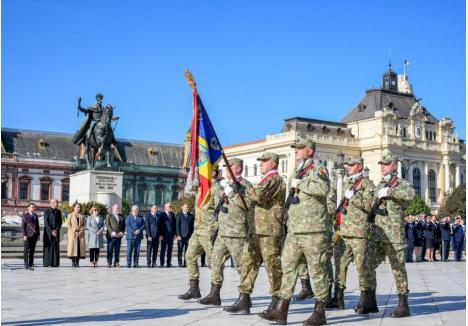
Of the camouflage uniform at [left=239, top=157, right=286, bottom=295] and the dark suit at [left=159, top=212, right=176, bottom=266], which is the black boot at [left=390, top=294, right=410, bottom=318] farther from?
the dark suit at [left=159, top=212, right=176, bottom=266]

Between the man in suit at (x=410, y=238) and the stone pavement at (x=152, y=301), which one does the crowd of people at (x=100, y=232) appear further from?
the man in suit at (x=410, y=238)

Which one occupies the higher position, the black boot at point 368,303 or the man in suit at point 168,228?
the man in suit at point 168,228

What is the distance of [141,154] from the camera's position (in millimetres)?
88812

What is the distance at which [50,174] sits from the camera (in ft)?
268

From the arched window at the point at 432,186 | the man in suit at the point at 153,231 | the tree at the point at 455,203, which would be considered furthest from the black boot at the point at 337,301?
the arched window at the point at 432,186

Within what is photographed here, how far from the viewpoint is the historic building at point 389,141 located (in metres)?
99.2

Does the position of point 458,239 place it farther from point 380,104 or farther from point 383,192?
point 380,104

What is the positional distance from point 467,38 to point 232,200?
4.20m

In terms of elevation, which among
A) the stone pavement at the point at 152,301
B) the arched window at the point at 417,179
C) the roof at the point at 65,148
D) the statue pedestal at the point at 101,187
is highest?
the roof at the point at 65,148

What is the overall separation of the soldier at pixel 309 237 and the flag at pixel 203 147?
6.52ft

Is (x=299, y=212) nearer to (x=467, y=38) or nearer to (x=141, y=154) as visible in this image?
(x=467, y=38)

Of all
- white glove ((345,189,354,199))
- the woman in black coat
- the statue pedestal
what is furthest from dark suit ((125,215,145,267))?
the woman in black coat

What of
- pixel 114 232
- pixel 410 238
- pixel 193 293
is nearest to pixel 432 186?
pixel 410 238

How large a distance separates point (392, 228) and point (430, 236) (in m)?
20.6
